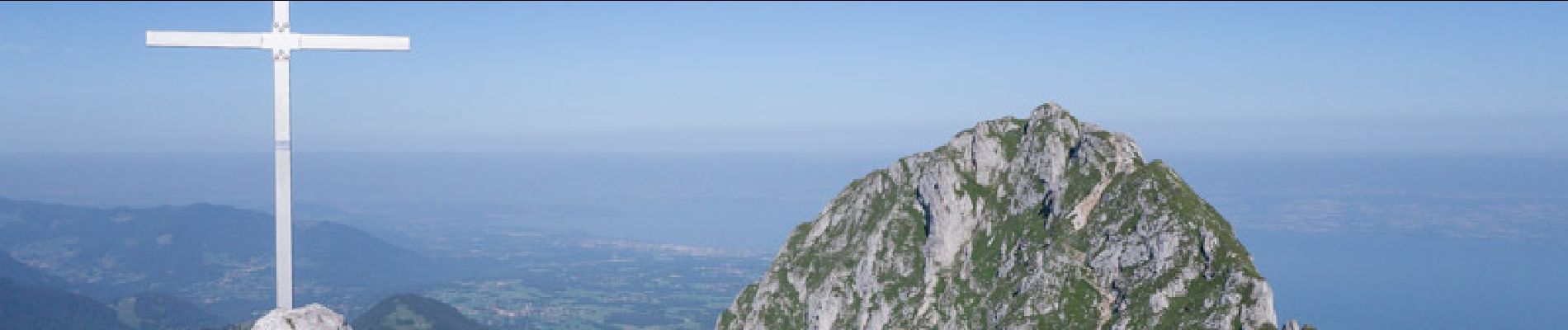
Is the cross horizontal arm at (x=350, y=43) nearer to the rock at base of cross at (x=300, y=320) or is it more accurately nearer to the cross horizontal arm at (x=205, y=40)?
the cross horizontal arm at (x=205, y=40)

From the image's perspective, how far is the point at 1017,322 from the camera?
137125 mm

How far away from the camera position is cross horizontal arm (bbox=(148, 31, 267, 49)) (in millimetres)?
53938

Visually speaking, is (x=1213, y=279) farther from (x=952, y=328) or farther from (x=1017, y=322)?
(x=952, y=328)

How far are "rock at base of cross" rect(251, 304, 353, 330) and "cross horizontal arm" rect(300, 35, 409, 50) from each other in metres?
13.0

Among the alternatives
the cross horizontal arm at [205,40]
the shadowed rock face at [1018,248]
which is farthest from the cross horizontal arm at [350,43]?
the shadowed rock face at [1018,248]

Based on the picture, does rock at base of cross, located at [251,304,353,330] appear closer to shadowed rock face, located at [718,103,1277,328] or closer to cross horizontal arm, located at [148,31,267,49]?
cross horizontal arm, located at [148,31,267,49]

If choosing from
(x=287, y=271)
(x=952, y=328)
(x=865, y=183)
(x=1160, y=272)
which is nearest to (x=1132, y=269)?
(x=1160, y=272)

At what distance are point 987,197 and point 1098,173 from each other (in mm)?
19748

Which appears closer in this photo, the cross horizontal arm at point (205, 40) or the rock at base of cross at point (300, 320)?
the cross horizontal arm at point (205, 40)

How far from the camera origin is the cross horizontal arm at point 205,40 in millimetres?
53938

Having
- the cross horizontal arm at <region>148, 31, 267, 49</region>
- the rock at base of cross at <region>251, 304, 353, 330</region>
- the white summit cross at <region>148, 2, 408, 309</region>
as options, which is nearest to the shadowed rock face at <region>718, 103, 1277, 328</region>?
A: the rock at base of cross at <region>251, 304, 353, 330</region>

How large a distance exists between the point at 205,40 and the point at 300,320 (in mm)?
14140

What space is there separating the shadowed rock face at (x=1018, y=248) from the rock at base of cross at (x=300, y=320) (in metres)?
84.1

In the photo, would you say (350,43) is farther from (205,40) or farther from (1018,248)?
(1018,248)
